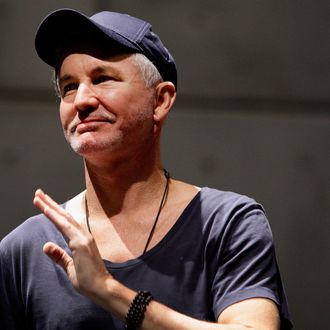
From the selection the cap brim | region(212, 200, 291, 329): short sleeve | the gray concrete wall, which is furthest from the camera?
the gray concrete wall

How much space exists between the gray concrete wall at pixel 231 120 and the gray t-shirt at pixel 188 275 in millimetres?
756

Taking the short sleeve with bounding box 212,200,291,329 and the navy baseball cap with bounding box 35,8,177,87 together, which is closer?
the short sleeve with bounding box 212,200,291,329

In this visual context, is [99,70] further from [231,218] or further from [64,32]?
[231,218]

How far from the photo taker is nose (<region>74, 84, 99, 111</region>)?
155cm

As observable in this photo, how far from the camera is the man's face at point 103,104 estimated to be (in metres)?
1.56

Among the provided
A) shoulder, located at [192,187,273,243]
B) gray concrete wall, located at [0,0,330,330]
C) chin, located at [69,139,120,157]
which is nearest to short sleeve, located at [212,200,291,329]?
shoulder, located at [192,187,273,243]

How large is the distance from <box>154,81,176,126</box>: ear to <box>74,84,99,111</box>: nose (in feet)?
0.51

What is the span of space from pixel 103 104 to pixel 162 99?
0.53ft

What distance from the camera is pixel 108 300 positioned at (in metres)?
1.36

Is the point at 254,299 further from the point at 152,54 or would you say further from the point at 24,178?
the point at 24,178

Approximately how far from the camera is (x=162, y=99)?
1678 millimetres

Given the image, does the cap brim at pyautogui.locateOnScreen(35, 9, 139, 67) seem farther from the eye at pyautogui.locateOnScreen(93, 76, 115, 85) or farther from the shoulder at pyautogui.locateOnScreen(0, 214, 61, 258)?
the shoulder at pyautogui.locateOnScreen(0, 214, 61, 258)

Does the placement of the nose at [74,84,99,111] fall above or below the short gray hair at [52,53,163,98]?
below

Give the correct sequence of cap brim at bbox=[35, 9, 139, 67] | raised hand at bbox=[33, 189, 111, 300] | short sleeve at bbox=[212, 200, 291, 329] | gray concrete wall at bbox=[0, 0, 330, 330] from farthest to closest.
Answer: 1. gray concrete wall at bbox=[0, 0, 330, 330]
2. cap brim at bbox=[35, 9, 139, 67]
3. short sleeve at bbox=[212, 200, 291, 329]
4. raised hand at bbox=[33, 189, 111, 300]
